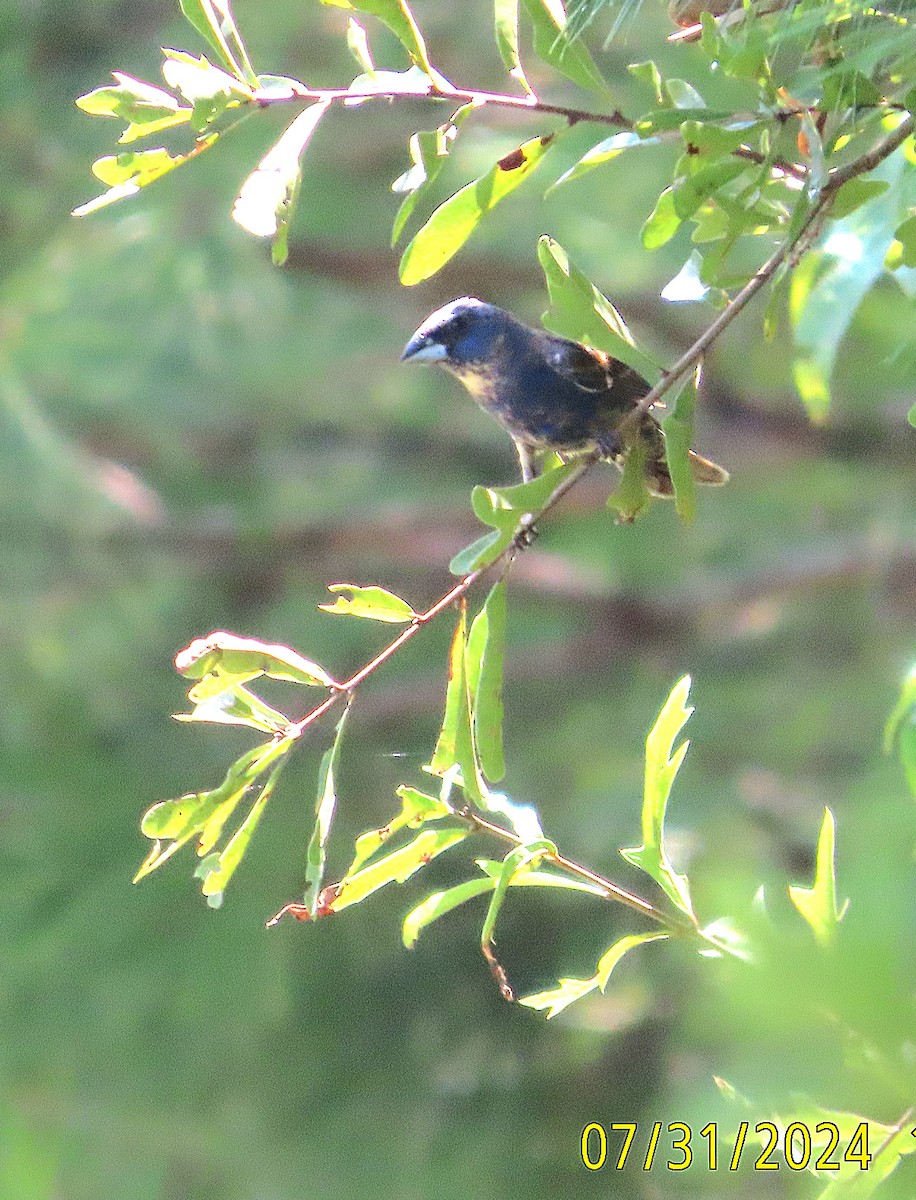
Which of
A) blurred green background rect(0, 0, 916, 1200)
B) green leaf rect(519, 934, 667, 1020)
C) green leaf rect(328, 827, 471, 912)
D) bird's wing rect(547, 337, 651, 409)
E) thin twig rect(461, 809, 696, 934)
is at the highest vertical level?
green leaf rect(328, 827, 471, 912)

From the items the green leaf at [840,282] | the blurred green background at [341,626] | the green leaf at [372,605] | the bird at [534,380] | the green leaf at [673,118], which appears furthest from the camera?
the blurred green background at [341,626]

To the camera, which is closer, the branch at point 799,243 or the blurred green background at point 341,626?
the branch at point 799,243

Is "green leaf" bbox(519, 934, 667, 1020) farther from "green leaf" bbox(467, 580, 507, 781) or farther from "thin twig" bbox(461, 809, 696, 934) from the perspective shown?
"green leaf" bbox(467, 580, 507, 781)

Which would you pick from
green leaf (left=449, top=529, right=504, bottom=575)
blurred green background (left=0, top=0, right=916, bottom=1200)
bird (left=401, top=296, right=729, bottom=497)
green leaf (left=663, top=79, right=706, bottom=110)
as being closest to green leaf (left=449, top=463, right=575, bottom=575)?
green leaf (left=449, top=529, right=504, bottom=575)

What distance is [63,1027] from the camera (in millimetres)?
2529

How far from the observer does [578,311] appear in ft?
2.71

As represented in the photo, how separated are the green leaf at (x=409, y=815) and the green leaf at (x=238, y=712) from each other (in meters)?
0.08

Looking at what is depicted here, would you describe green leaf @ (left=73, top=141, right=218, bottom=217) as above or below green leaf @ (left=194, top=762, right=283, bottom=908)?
above

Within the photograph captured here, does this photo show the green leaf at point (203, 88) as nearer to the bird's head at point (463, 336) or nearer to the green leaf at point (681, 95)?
the green leaf at point (681, 95)

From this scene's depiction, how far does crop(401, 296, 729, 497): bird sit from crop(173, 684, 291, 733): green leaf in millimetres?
750

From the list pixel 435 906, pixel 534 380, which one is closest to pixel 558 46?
pixel 435 906

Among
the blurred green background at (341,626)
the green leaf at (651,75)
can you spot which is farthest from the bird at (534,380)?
the green leaf at (651,75)

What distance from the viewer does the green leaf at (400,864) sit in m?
0.84

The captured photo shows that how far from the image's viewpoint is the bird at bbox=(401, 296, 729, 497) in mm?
1581
